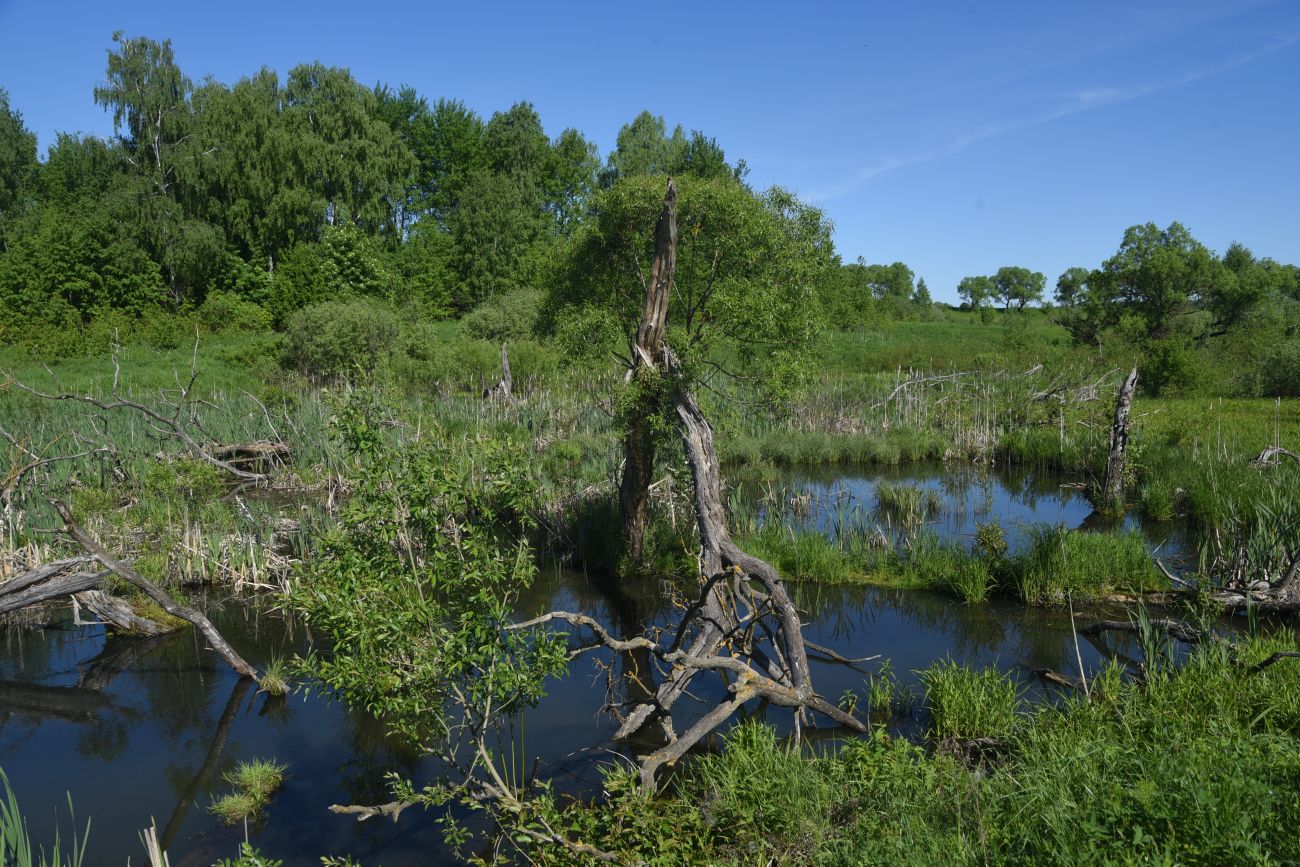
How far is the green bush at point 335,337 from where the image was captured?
27828mm

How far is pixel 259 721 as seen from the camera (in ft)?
30.7

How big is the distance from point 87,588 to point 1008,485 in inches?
672

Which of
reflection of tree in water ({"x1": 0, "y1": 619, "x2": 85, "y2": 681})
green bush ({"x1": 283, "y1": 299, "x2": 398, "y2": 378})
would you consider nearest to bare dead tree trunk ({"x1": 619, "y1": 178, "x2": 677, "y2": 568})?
reflection of tree in water ({"x1": 0, "y1": 619, "x2": 85, "y2": 681})

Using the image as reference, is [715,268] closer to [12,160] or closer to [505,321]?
[505,321]

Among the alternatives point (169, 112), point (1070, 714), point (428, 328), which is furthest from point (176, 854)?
point (169, 112)

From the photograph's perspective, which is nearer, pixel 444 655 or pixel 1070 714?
pixel 444 655

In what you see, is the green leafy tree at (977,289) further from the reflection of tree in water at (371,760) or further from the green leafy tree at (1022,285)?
the reflection of tree in water at (371,760)

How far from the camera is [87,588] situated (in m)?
10.2

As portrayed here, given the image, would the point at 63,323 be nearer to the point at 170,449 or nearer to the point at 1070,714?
the point at 170,449

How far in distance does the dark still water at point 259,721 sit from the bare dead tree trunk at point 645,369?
3.52 feet

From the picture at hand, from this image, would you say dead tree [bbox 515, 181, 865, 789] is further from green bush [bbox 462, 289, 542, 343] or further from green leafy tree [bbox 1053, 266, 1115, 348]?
green leafy tree [bbox 1053, 266, 1115, 348]

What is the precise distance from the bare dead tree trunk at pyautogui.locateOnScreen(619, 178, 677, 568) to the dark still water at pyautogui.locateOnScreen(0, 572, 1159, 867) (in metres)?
1.07

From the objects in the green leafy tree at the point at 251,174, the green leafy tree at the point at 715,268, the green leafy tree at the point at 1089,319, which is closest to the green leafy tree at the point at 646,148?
the green leafy tree at the point at 251,174

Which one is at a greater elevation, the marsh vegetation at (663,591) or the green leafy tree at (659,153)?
the green leafy tree at (659,153)
